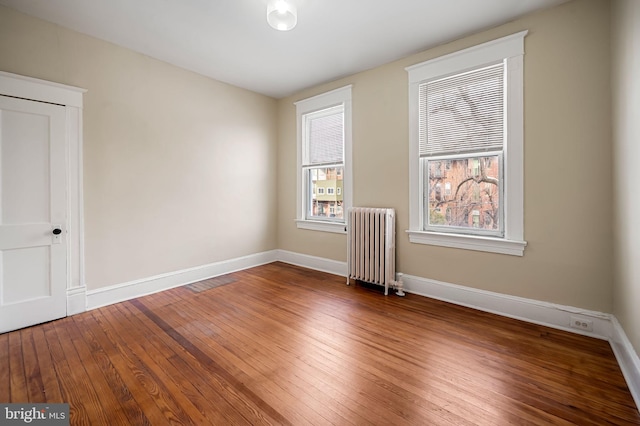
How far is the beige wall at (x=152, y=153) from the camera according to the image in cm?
288

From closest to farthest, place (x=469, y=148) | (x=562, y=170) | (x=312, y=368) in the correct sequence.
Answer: (x=312, y=368), (x=562, y=170), (x=469, y=148)

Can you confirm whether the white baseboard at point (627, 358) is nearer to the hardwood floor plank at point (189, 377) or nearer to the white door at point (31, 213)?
the hardwood floor plank at point (189, 377)

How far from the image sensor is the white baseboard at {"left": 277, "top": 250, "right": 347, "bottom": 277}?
4.28 m

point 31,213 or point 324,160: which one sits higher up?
point 324,160

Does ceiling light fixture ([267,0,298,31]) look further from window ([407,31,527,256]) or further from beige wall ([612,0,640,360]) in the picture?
beige wall ([612,0,640,360])

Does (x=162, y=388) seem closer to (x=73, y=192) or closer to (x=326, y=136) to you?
(x=73, y=192)

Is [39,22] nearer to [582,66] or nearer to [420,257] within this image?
[420,257]

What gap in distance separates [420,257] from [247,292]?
2.24 meters

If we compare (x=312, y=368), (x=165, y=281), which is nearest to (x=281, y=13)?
(x=312, y=368)

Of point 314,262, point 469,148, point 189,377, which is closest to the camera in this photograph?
point 189,377

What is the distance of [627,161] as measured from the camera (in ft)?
6.41

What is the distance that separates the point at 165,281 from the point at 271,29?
3.32 m

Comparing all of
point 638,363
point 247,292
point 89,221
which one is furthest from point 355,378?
point 89,221

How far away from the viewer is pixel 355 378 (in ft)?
6.16
